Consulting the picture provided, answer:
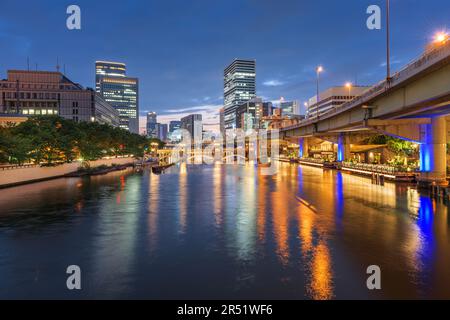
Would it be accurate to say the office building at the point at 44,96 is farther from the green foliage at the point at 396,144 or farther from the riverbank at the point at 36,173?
the green foliage at the point at 396,144

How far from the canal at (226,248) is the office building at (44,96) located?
13039cm

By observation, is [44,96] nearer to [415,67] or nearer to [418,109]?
[418,109]

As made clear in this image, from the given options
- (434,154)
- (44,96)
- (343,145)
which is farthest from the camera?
(44,96)

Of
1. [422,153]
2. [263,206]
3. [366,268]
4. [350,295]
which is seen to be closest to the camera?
[350,295]

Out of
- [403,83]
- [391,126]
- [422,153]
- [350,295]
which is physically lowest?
[350,295]

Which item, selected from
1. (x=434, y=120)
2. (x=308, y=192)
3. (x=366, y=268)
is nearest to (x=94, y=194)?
(x=308, y=192)

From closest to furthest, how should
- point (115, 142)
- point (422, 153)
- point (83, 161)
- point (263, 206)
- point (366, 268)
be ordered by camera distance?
point (366, 268) < point (263, 206) < point (422, 153) < point (83, 161) < point (115, 142)

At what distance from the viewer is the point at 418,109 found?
31844 millimetres

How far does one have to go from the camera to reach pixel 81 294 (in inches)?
437

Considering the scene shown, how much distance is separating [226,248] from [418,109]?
25.3 meters

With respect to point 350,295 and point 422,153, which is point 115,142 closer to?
point 422,153

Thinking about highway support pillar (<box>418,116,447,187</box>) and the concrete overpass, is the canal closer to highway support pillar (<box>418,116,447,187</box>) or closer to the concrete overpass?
the concrete overpass

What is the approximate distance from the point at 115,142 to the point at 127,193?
61.2 metres

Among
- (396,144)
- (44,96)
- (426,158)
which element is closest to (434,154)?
A: (426,158)
